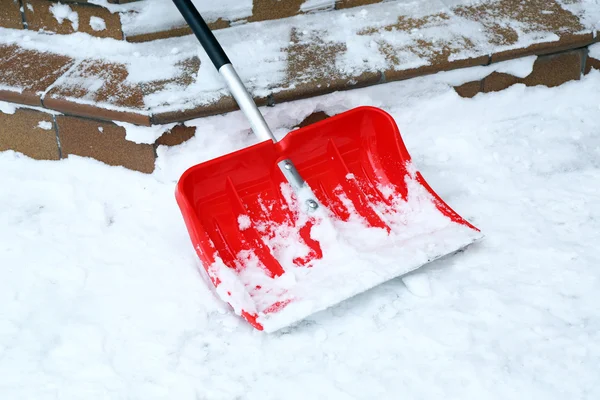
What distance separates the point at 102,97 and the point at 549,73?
4.90 feet

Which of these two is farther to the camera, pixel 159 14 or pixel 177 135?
pixel 159 14

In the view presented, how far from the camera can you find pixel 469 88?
85.2 inches

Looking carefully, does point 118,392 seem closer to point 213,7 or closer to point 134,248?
point 134,248

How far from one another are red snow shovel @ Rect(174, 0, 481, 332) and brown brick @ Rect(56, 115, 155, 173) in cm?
37

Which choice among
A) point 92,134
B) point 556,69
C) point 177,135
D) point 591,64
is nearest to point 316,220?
point 177,135

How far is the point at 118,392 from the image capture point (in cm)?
135

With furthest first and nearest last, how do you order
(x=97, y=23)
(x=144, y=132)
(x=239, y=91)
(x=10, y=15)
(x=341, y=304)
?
(x=10, y=15)
(x=97, y=23)
(x=144, y=132)
(x=239, y=91)
(x=341, y=304)

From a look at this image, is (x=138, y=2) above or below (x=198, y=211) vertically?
above

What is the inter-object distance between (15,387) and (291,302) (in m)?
0.61

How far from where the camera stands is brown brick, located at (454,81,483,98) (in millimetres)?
2156

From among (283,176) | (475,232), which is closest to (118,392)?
(283,176)

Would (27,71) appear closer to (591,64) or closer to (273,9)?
(273,9)

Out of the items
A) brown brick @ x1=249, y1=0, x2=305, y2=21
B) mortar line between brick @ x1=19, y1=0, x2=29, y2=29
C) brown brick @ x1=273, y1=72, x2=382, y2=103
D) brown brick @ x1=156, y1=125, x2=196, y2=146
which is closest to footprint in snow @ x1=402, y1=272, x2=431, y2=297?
brown brick @ x1=273, y1=72, x2=382, y2=103

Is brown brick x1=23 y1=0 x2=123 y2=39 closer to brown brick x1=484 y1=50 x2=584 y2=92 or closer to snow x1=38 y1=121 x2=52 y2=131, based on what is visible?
snow x1=38 y1=121 x2=52 y2=131
